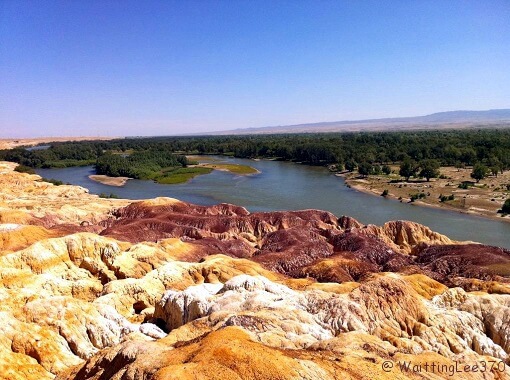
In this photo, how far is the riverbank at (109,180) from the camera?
10853 centimetres

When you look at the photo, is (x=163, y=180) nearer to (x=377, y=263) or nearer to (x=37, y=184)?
(x=37, y=184)

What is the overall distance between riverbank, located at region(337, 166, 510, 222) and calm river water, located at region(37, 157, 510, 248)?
304 centimetres

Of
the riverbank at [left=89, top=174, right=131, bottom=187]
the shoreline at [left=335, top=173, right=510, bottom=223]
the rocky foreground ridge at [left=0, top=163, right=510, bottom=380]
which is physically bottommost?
the shoreline at [left=335, top=173, right=510, bottom=223]

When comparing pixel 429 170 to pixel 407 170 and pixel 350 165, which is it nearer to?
pixel 407 170

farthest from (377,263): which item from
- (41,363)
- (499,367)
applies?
(41,363)

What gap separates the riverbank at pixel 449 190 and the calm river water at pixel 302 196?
9.96ft

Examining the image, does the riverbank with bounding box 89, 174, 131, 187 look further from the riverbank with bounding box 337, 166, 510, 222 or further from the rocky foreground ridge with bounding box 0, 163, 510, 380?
the rocky foreground ridge with bounding box 0, 163, 510, 380

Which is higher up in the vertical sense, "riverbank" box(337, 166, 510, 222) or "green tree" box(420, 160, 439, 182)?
"green tree" box(420, 160, 439, 182)

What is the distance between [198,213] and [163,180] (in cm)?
5954

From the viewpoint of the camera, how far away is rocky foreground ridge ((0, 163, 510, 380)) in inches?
509

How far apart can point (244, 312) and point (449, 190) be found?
77.9 meters

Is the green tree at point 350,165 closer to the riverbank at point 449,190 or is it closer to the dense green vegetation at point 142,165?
the riverbank at point 449,190

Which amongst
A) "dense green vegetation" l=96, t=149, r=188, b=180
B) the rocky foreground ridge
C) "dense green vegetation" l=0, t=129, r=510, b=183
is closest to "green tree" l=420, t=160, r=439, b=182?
"dense green vegetation" l=0, t=129, r=510, b=183

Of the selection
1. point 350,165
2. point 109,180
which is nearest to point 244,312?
point 350,165
